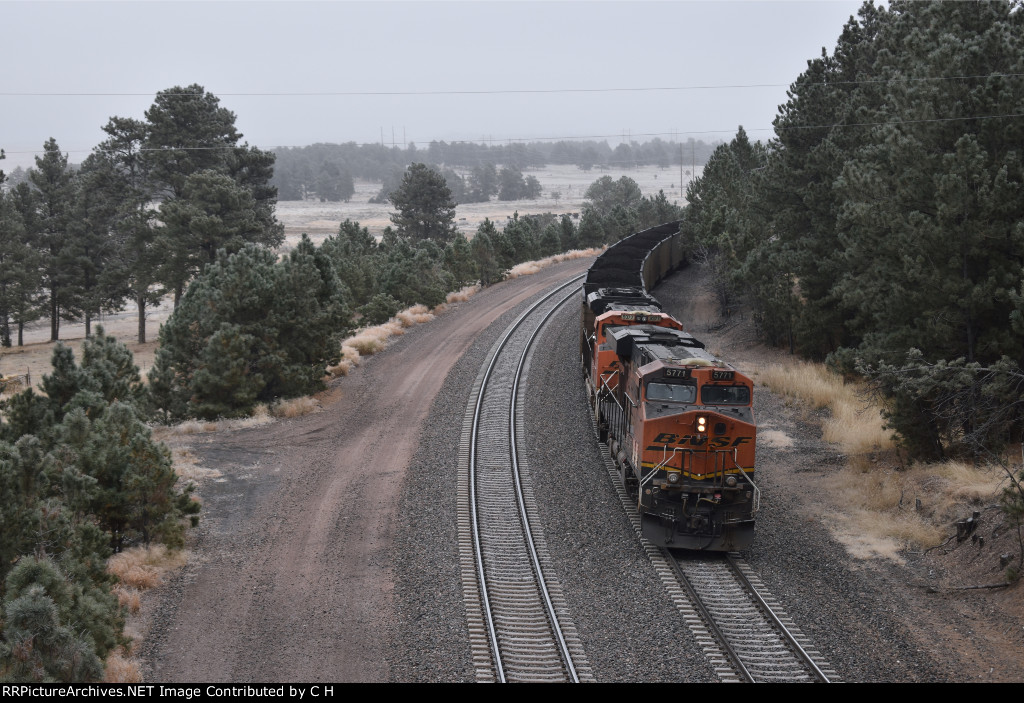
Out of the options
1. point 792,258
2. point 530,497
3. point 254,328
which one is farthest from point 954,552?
point 254,328

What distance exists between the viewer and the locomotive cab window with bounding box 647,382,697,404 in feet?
51.5

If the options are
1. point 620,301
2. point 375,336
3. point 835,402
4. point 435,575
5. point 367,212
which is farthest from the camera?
point 367,212

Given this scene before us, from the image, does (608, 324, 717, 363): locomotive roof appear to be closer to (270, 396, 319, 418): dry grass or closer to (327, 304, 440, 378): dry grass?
(270, 396, 319, 418): dry grass

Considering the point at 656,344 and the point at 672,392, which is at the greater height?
the point at 656,344

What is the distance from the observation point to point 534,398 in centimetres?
2652

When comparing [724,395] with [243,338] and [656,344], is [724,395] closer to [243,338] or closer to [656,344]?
[656,344]

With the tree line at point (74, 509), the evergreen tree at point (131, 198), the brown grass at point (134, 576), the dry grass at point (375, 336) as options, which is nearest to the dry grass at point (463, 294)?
the dry grass at point (375, 336)

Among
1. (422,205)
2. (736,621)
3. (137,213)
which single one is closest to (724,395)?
(736,621)

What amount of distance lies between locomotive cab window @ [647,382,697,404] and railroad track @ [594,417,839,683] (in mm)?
2938

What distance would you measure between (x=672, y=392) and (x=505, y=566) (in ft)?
15.0

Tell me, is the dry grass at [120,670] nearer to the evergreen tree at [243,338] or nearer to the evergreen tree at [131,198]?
the evergreen tree at [243,338]

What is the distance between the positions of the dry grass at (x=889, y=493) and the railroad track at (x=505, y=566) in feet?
21.0

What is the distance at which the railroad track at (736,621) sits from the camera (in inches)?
458

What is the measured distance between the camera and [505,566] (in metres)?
15.2
